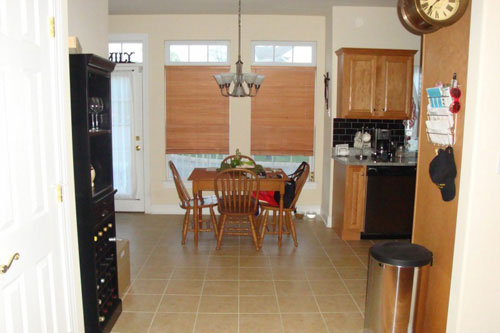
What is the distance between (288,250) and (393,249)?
6.57 ft

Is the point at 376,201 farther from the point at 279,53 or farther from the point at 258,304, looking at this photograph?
the point at 279,53

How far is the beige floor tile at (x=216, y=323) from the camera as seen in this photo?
108 inches

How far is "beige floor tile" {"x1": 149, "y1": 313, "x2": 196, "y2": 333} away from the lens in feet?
8.97

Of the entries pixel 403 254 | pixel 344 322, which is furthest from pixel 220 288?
pixel 403 254

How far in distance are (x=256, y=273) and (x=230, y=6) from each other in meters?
3.39

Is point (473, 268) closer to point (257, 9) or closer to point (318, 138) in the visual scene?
point (318, 138)

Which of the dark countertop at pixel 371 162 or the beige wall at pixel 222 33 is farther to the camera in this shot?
the beige wall at pixel 222 33

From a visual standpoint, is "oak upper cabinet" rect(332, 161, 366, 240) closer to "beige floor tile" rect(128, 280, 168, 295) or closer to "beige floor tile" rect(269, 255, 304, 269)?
"beige floor tile" rect(269, 255, 304, 269)

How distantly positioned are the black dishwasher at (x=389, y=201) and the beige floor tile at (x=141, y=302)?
2.61 meters

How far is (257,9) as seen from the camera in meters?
5.21

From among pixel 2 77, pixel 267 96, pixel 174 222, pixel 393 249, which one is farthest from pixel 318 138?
pixel 2 77

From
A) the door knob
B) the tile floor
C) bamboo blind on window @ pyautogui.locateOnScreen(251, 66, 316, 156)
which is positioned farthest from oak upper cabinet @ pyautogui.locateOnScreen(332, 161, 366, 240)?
the door knob

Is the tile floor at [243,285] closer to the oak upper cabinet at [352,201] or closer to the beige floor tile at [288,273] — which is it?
the beige floor tile at [288,273]

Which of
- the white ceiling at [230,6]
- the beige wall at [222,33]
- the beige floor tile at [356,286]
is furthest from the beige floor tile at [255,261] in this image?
the white ceiling at [230,6]
